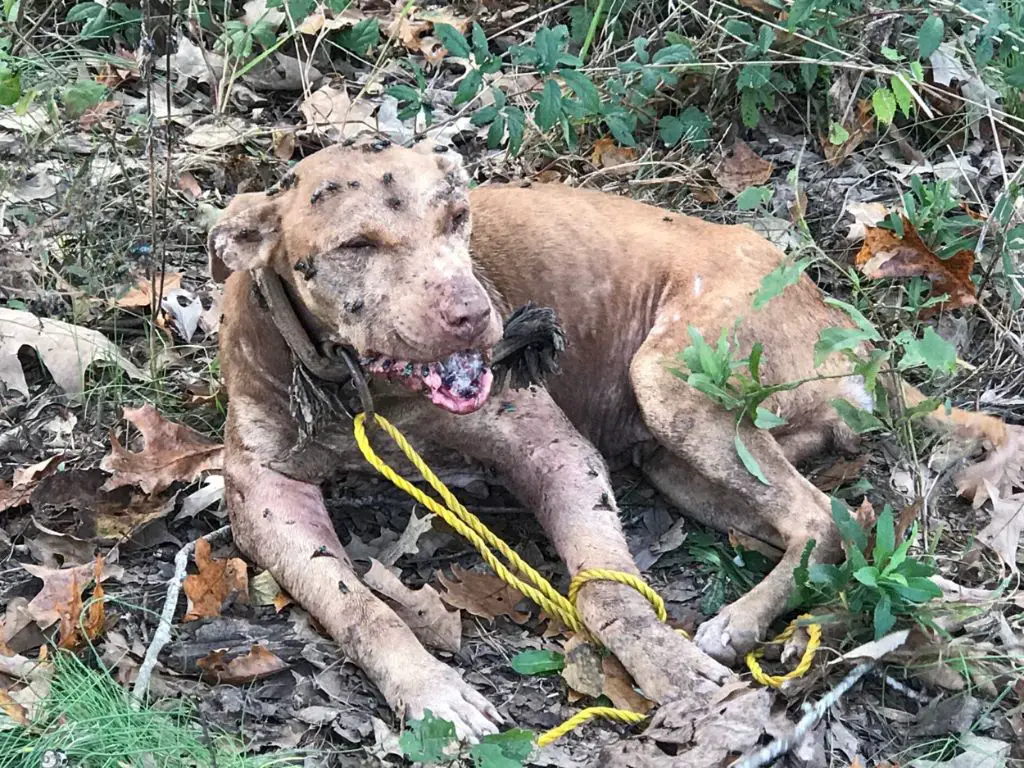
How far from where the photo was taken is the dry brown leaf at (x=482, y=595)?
367 cm

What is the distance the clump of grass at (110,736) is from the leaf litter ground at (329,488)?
0.09m

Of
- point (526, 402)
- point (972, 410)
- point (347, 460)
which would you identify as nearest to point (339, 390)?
point (347, 460)

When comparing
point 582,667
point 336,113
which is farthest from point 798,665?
point 336,113

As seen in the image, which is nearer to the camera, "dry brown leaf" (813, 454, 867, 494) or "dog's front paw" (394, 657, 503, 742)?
"dog's front paw" (394, 657, 503, 742)

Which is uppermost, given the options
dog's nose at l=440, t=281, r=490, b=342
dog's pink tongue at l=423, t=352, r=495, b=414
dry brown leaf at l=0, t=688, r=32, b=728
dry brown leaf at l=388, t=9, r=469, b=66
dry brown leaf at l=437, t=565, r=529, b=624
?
dog's nose at l=440, t=281, r=490, b=342

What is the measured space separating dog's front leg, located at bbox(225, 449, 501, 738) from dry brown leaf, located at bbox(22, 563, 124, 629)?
438 millimetres

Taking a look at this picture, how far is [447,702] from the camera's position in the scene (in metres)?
3.15

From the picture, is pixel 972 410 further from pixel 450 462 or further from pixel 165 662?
pixel 165 662

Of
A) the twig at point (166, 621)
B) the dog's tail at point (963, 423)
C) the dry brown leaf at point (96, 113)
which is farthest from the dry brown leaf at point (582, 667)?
the dry brown leaf at point (96, 113)

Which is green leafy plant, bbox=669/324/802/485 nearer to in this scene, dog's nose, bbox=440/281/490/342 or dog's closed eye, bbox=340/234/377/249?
dog's nose, bbox=440/281/490/342

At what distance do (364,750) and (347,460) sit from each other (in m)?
1.12

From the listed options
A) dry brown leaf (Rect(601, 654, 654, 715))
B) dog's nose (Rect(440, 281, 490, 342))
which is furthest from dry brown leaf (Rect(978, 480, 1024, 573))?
dog's nose (Rect(440, 281, 490, 342))

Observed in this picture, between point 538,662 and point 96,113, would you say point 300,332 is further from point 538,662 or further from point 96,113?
point 96,113

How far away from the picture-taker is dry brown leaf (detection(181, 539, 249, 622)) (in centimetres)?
356
